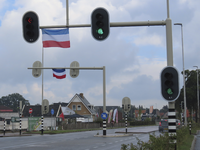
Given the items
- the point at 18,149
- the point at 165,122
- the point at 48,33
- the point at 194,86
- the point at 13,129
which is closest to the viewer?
the point at 48,33

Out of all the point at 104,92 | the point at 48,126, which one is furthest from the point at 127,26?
the point at 48,126

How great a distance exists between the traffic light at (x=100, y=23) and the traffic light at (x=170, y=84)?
90.6 inches

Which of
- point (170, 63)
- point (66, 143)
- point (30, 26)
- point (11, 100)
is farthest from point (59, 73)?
point (11, 100)

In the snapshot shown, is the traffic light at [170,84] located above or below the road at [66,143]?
above

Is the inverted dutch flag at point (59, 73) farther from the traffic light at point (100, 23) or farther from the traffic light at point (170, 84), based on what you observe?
the traffic light at point (170, 84)

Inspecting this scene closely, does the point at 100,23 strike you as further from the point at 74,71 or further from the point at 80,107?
the point at 80,107

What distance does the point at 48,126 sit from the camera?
4159 cm

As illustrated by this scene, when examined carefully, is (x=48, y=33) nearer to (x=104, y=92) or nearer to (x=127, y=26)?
(x=127, y=26)

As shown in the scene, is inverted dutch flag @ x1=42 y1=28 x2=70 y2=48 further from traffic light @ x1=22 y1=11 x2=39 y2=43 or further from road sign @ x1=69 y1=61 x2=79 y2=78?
road sign @ x1=69 y1=61 x2=79 y2=78

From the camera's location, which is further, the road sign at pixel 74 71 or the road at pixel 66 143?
the road sign at pixel 74 71

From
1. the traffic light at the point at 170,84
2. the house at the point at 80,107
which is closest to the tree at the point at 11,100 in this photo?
the house at the point at 80,107

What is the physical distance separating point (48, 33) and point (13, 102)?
164 m

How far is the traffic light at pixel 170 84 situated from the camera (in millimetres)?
9938

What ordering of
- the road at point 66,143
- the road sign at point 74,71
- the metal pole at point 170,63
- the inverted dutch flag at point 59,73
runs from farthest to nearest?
the inverted dutch flag at point 59,73
the road sign at point 74,71
the road at point 66,143
the metal pole at point 170,63
